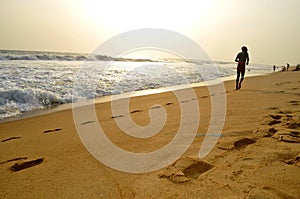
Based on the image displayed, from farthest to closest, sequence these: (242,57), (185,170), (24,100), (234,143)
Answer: (242,57) < (24,100) < (234,143) < (185,170)

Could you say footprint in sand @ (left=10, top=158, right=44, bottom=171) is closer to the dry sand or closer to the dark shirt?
the dry sand

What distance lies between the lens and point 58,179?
202cm

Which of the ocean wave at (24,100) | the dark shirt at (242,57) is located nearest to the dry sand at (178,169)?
the ocean wave at (24,100)

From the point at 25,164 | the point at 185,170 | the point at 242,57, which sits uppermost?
the point at 242,57

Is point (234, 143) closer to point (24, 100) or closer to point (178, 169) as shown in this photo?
point (178, 169)

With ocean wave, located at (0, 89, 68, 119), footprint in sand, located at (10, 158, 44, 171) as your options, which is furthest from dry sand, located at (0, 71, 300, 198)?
ocean wave, located at (0, 89, 68, 119)

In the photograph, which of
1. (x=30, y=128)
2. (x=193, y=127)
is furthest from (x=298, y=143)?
(x=30, y=128)

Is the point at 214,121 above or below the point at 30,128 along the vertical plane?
above

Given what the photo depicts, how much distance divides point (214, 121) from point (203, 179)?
1.76 metres

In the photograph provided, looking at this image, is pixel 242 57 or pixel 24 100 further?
pixel 242 57

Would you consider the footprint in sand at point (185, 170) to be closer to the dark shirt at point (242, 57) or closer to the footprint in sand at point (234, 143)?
the footprint in sand at point (234, 143)

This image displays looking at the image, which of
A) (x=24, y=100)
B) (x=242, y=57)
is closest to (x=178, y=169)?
(x=24, y=100)

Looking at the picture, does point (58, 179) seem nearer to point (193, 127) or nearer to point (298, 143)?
point (193, 127)

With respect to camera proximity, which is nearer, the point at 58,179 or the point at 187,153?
the point at 58,179
